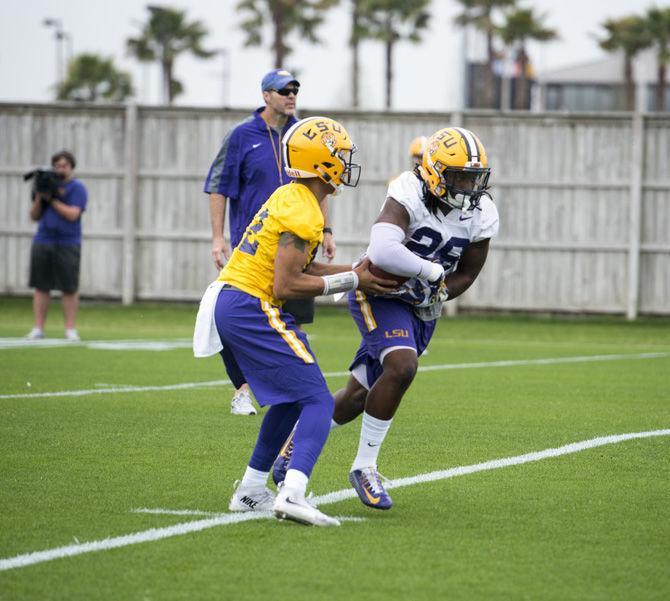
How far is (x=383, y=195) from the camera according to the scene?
2212cm


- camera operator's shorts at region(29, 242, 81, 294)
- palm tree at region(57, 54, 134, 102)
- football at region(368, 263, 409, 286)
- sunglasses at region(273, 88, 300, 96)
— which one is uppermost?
palm tree at region(57, 54, 134, 102)

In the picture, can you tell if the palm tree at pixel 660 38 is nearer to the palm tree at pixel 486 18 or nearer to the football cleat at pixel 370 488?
the palm tree at pixel 486 18

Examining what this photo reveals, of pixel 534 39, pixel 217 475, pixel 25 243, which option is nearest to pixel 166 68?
pixel 534 39

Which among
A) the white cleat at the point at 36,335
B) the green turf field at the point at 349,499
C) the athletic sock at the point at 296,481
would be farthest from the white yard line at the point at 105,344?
the athletic sock at the point at 296,481

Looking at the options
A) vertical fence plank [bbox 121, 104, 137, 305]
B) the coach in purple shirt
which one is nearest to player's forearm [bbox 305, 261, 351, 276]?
the coach in purple shirt

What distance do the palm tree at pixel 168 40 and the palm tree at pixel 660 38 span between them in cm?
1847

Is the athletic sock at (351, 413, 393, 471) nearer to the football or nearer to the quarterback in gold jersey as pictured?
the quarterback in gold jersey

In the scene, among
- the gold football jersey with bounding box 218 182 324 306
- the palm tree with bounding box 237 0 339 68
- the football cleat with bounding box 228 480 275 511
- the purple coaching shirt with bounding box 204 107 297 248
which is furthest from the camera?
the palm tree with bounding box 237 0 339 68

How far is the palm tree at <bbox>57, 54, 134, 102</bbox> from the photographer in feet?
200

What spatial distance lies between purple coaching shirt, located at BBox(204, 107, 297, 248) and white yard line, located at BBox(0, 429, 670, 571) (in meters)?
2.95

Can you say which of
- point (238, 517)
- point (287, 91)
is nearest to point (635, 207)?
point (287, 91)

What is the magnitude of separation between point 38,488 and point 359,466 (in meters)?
1.49

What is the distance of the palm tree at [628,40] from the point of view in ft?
192

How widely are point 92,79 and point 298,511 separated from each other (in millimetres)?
57763
